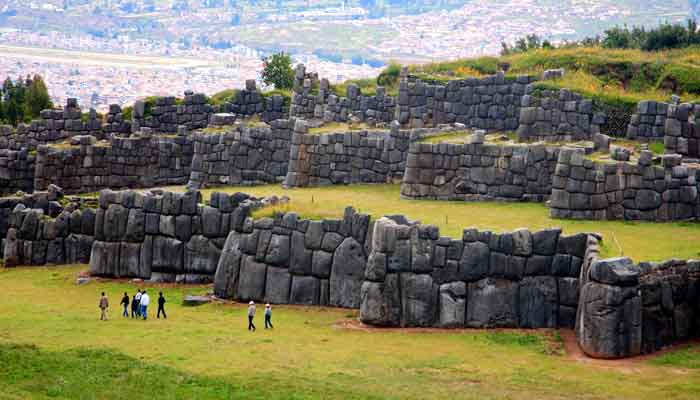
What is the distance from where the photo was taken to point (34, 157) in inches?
2534

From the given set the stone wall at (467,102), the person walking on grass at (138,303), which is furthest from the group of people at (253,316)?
the stone wall at (467,102)

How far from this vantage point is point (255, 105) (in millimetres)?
69500

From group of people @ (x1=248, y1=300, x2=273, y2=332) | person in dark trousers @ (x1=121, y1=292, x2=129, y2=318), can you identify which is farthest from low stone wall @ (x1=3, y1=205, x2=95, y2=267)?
group of people @ (x1=248, y1=300, x2=273, y2=332)

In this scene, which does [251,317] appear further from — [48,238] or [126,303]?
[48,238]

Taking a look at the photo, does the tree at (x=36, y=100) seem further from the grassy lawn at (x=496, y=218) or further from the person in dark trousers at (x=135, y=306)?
the person in dark trousers at (x=135, y=306)

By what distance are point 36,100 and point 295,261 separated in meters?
45.1

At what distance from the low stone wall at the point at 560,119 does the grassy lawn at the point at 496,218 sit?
4915 mm

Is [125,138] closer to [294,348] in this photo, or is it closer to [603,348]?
[294,348]

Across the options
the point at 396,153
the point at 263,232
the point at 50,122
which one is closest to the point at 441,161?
Result: the point at 396,153

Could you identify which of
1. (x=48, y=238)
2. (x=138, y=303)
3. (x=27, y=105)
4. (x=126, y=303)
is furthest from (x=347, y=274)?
(x=27, y=105)

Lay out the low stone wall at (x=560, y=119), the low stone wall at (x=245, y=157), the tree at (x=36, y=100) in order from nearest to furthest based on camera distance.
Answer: the low stone wall at (x=560, y=119)
the low stone wall at (x=245, y=157)
the tree at (x=36, y=100)

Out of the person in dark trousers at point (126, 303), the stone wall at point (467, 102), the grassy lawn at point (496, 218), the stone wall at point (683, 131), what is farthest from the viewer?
the stone wall at point (467, 102)

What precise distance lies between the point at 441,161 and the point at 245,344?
1419cm

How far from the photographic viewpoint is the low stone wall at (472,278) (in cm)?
4000
